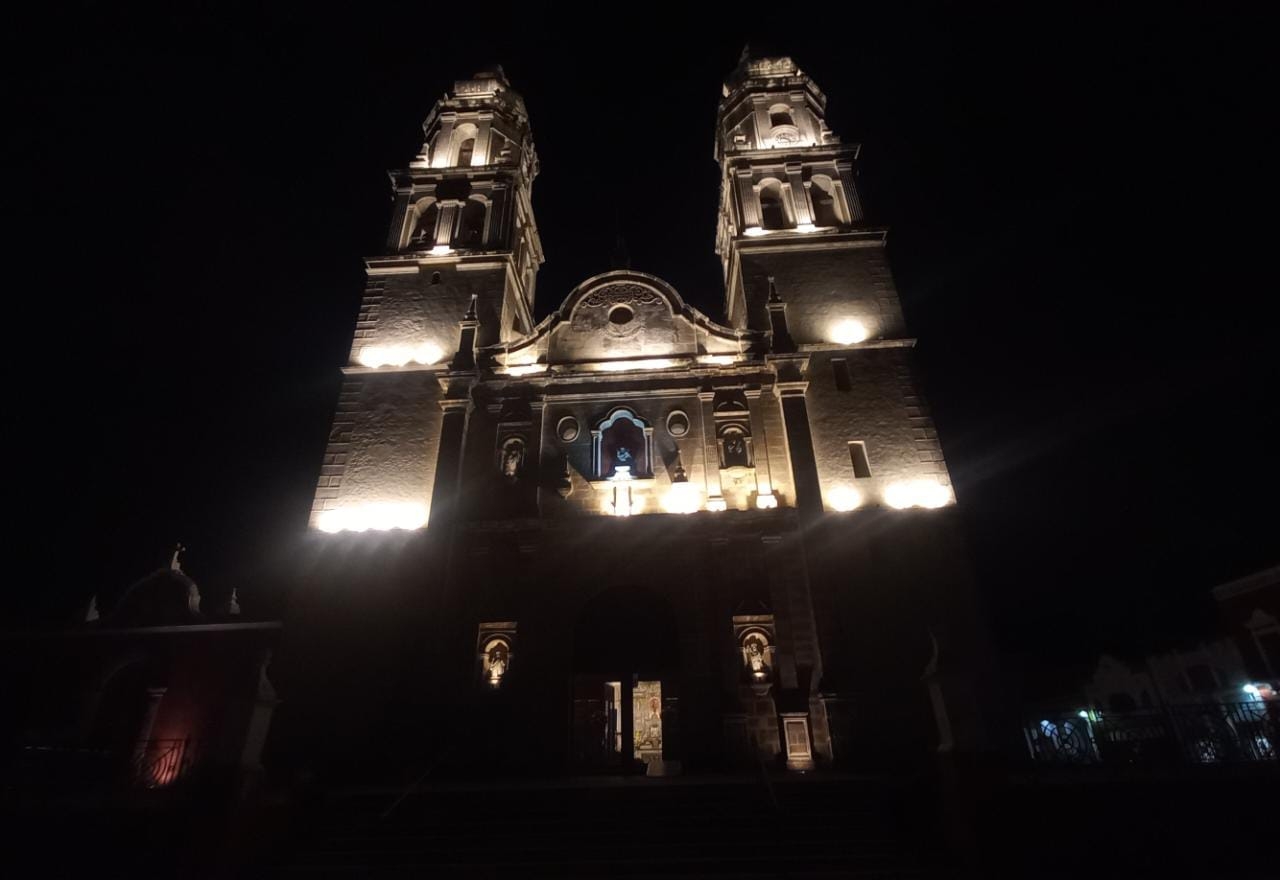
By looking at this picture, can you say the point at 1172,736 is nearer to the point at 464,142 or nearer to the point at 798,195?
the point at 798,195

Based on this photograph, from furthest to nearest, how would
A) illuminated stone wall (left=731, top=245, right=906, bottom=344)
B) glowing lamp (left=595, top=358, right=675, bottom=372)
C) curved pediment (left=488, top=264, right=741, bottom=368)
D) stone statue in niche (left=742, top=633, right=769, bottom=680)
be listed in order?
illuminated stone wall (left=731, top=245, right=906, bottom=344), curved pediment (left=488, top=264, right=741, bottom=368), glowing lamp (left=595, top=358, right=675, bottom=372), stone statue in niche (left=742, top=633, right=769, bottom=680)

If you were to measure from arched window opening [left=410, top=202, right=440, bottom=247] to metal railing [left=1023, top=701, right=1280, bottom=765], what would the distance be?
24.5m

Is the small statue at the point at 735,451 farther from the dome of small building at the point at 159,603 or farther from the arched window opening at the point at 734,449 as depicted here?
the dome of small building at the point at 159,603

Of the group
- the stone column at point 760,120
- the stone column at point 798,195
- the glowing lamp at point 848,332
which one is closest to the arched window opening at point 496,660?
the glowing lamp at point 848,332

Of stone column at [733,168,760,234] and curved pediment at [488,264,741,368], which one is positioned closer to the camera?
curved pediment at [488,264,741,368]

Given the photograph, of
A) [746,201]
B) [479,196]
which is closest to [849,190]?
[746,201]

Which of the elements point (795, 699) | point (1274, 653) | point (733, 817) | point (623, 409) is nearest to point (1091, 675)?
point (1274, 653)

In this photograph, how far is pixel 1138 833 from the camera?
33.6 ft

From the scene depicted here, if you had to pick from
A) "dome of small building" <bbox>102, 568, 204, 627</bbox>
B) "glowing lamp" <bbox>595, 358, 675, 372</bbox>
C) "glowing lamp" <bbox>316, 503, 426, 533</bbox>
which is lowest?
"dome of small building" <bbox>102, 568, 204, 627</bbox>

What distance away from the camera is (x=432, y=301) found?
23.8 metres

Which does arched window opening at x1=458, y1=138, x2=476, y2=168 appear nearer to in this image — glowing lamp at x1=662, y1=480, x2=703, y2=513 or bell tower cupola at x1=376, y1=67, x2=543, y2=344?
bell tower cupola at x1=376, y1=67, x2=543, y2=344

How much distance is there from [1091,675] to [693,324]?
106ft

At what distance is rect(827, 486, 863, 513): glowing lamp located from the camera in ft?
62.0

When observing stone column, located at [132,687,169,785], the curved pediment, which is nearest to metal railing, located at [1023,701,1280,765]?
the curved pediment
